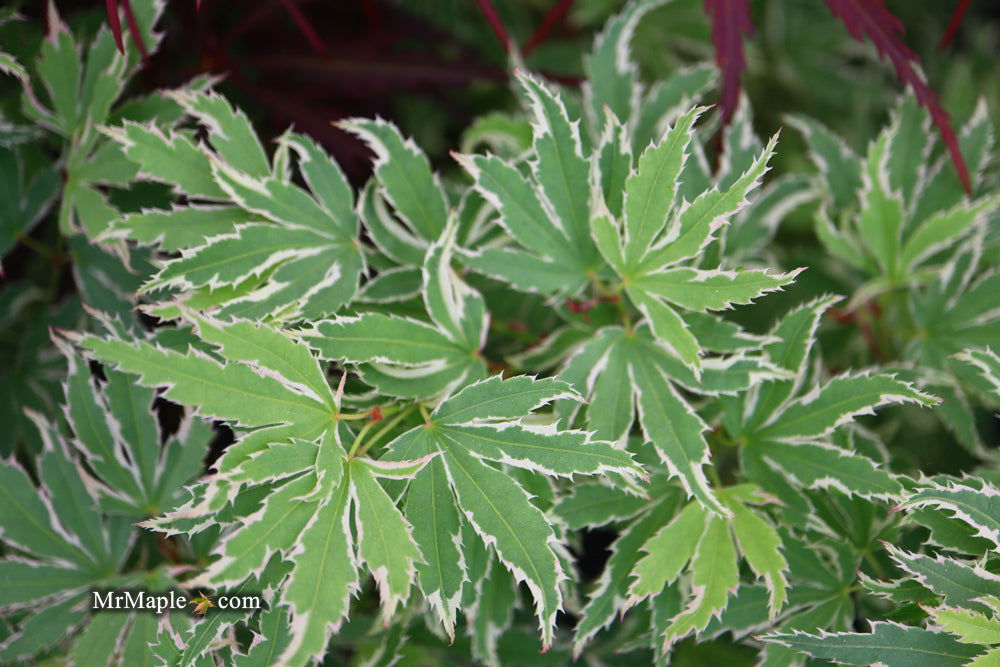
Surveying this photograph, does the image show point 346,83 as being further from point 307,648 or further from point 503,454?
point 307,648

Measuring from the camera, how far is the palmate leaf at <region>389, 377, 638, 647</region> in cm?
72

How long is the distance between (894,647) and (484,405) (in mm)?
495

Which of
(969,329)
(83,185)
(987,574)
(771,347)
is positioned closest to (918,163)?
(969,329)

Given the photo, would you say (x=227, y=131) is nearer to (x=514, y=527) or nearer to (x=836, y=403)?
(x=514, y=527)

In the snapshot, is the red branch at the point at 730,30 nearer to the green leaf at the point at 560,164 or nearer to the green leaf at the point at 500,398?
the green leaf at the point at 560,164

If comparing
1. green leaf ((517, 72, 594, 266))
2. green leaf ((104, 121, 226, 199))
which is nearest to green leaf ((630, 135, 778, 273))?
green leaf ((517, 72, 594, 266))

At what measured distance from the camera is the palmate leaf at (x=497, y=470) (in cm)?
72

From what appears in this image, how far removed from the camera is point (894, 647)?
2.48ft

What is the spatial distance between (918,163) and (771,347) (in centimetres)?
45

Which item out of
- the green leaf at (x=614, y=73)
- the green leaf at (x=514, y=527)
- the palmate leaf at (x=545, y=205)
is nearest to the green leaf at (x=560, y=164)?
the palmate leaf at (x=545, y=205)

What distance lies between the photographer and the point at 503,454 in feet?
2.44

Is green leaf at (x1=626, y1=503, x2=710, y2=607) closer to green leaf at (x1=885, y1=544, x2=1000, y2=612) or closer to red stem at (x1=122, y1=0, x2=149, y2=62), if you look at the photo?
green leaf at (x1=885, y1=544, x2=1000, y2=612)

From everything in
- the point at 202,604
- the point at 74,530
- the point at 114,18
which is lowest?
the point at 202,604

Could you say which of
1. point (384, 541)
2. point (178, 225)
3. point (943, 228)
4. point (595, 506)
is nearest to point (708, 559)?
point (595, 506)
